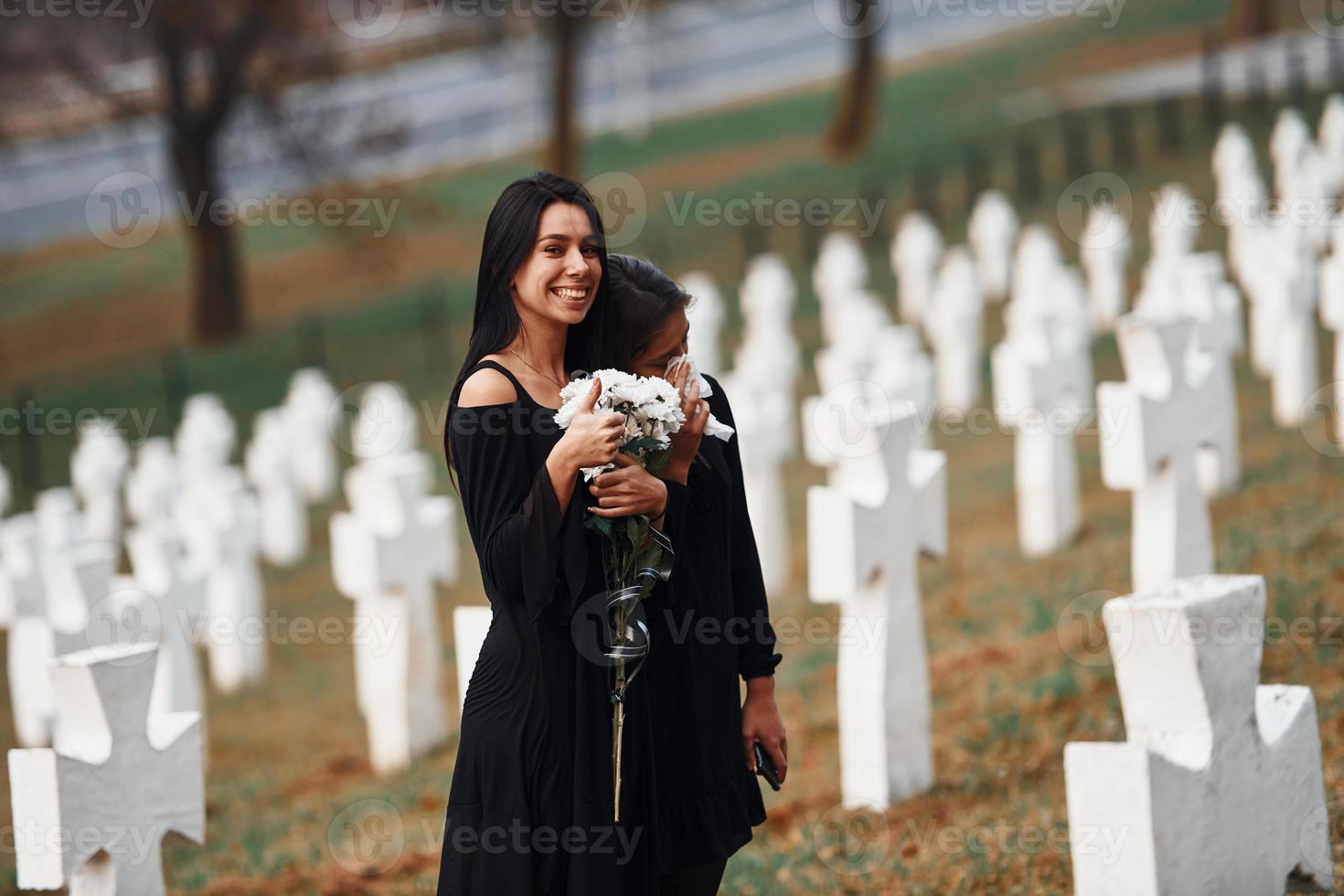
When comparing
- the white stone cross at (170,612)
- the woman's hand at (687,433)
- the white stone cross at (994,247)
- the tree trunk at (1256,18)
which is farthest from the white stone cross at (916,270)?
the tree trunk at (1256,18)

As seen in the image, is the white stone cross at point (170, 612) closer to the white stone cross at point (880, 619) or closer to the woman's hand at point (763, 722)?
the white stone cross at point (880, 619)

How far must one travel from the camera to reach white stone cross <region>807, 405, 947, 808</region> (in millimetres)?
6223

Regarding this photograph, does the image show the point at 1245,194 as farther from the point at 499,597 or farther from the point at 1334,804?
the point at 499,597

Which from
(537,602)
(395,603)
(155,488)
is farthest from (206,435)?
Result: (537,602)

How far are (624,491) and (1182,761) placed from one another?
1538mm

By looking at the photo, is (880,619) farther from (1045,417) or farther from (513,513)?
(1045,417)

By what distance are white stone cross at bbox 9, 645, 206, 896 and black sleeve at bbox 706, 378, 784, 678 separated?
164 centimetres

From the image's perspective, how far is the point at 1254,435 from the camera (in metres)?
10.5

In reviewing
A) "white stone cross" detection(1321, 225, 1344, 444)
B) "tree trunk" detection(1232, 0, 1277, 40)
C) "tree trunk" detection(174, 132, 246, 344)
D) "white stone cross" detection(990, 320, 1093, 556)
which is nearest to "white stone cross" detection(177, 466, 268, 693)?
"white stone cross" detection(990, 320, 1093, 556)

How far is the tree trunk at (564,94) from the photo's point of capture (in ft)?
83.8

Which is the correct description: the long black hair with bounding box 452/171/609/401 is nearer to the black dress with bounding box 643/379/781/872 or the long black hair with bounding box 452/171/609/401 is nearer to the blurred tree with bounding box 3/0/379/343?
the black dress with bounding box 643/379/781/872

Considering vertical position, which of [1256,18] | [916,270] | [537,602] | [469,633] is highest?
[1256,18]

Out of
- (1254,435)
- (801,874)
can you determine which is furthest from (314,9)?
(801,874)

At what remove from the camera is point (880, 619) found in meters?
6.34
